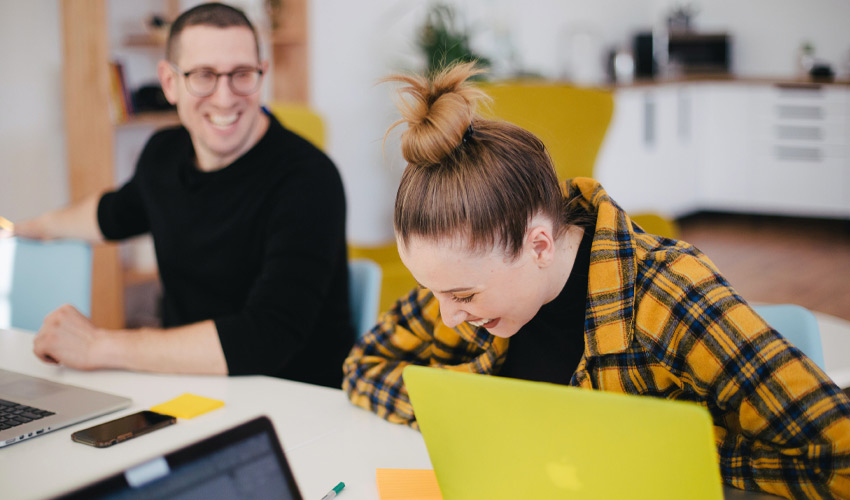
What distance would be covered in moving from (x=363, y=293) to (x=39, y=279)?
77cm

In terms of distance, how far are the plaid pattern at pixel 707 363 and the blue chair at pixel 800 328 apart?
12.5 inches

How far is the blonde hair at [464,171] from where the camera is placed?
106 centimetres

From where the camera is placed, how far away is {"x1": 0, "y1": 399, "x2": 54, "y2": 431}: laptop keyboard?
49.4 inches

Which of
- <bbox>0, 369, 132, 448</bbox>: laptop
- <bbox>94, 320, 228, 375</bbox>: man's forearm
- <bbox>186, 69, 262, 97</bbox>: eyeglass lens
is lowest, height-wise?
<bbox>0, 369, 132, 448</bbox>: laptop

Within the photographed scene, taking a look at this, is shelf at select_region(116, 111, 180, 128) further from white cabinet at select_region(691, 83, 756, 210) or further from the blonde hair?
white cabinet at select_region(691, 83, 756, 210)

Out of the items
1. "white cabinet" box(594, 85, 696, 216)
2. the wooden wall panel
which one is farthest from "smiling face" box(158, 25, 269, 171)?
"white cabinet" box(594, 85, 696, 216)

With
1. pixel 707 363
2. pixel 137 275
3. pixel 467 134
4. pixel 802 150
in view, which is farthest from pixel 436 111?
pixel 802 150

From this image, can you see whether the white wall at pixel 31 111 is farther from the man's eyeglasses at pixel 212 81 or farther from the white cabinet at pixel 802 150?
the white cabinet at pixel 802 150

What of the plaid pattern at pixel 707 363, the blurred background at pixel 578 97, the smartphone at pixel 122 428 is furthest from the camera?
the blurred background at pixel 578 97

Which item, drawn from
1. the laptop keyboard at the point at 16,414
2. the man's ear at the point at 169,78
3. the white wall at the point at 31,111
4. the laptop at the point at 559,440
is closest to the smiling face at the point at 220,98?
the man's ear at the point at 169,78

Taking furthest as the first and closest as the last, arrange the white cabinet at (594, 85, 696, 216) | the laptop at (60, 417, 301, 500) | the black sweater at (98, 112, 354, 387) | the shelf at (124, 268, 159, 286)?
1. the white cabinet at (594, 85, 696, 216)
2. the shelf at (124, 268, 159, 286)
3. the black sweater at (98, 112, 354, 387)
4. the laptop at (60, 417, 301, 500)

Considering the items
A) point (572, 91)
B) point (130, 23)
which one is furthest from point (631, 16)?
point (130, 23)

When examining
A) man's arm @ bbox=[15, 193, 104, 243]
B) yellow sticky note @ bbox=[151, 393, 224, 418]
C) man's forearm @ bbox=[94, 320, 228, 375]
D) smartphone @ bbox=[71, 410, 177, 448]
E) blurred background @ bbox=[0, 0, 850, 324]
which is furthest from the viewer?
blurred background @ bbox=[0, 0, 850, 324]

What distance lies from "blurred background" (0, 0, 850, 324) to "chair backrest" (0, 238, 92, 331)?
1338 millimetres
